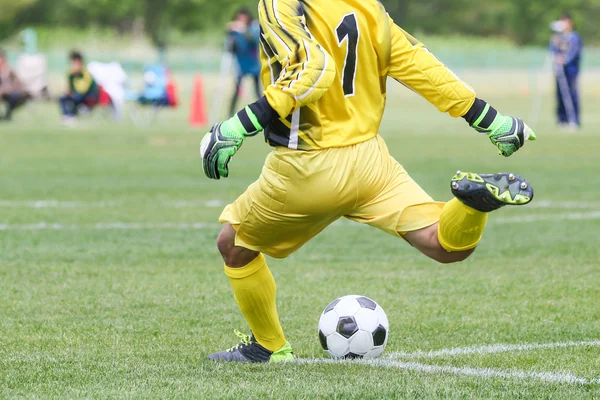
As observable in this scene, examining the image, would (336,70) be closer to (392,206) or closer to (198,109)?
(392,206)

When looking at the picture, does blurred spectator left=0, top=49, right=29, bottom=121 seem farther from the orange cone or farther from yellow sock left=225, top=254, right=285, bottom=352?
yellow sock left=225, top=254, right=285, bottom=352

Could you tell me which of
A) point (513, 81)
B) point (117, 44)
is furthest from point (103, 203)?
point (117, 44)

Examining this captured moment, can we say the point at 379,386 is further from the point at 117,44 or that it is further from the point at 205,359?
the point at 117,44

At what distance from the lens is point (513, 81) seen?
161 ft

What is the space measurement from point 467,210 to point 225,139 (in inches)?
41.8

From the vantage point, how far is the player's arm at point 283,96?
13.4 ft

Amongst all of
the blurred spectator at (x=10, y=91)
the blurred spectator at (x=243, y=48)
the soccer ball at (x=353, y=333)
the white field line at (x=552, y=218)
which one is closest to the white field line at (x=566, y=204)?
the white field line at (x=552, y=218)

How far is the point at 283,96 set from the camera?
409 cm

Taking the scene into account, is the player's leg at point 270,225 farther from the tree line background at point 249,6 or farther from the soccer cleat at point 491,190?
the tree line background at point 249,6

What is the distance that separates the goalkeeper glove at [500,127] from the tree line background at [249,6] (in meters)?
63.3

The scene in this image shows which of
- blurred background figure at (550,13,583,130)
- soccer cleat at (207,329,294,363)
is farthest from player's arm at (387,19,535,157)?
blurred background figure at (550,13,583,130)

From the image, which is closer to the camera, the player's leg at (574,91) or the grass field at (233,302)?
the grass field at (233,302)

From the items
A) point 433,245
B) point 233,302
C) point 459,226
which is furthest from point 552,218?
point 459,226

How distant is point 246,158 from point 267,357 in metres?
11.3
